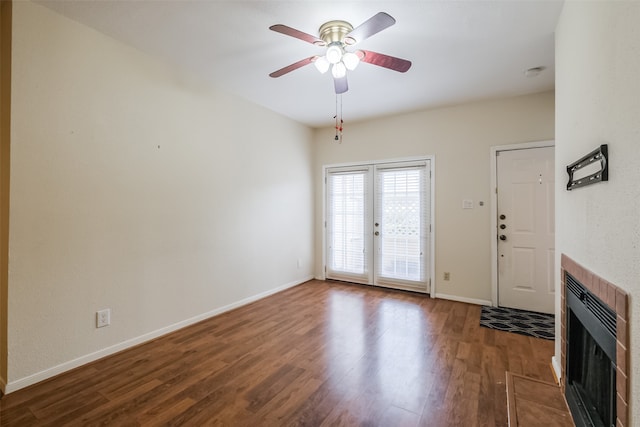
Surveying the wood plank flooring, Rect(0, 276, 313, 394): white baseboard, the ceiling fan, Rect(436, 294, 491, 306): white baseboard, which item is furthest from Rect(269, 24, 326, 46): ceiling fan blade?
Rect(436, 294, 491, 306): white baseboard

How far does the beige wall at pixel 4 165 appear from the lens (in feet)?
6.56

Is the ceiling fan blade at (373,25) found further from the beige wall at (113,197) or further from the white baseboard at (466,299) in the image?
the white baseboard at (466,299)

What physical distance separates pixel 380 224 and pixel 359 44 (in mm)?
2686

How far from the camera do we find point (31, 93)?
6.79 feet

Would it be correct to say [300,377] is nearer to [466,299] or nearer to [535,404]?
[535,404]

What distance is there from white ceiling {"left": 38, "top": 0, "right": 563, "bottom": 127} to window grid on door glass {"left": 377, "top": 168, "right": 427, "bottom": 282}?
1211 mm

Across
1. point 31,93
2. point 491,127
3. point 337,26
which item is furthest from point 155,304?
point 491,127

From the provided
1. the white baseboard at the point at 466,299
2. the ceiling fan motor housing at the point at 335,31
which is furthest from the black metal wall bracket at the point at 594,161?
the white baseboard at the point at 466,299

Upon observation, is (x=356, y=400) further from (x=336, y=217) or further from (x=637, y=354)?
(x=336, y=217)

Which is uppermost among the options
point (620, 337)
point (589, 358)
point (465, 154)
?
point (465, 154)

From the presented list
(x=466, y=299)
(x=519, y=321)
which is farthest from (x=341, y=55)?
(x=466, y=299)

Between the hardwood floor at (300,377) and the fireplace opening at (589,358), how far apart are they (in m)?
0.42

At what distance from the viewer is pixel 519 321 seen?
128 inches

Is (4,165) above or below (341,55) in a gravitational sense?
below
